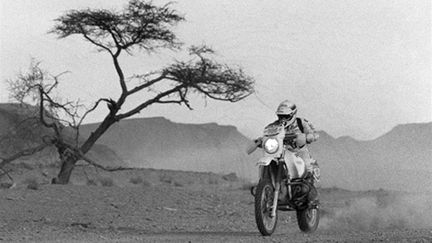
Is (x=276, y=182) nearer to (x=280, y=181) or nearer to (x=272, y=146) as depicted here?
(x=280, y=181)

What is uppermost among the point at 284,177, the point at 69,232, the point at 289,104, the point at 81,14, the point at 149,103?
the point at 81,14

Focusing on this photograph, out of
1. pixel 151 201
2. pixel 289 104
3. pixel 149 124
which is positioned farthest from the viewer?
pixel 149 124

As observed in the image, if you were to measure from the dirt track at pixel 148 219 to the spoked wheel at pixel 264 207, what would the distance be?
0.65 feet

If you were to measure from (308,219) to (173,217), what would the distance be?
5675mm

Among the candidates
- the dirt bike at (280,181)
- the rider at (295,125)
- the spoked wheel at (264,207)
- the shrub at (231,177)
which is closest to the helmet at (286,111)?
the rider at (295,125)

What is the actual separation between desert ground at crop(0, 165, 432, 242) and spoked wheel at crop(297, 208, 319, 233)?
25 cm

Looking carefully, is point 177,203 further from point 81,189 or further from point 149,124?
point 149,124

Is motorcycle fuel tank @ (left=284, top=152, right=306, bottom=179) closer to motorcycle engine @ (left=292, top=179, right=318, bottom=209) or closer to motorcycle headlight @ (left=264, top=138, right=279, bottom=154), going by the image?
motorcycle engine @ (left=292, top=179, right=318, bottom=209)

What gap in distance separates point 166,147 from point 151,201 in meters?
31.8

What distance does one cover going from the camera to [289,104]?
1319cm

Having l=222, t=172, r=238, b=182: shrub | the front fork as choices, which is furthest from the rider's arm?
l=222, t=172, r=238, b=182: shrub

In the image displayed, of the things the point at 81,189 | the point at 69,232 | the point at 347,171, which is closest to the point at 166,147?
the point at 347,171

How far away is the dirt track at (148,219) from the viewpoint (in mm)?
13164

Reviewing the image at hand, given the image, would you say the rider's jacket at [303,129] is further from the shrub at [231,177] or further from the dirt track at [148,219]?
the shrub at [231,177]
